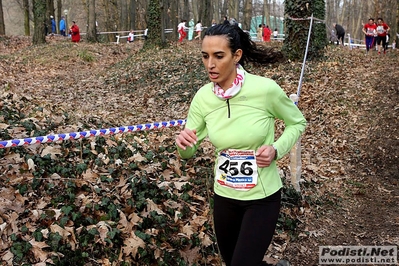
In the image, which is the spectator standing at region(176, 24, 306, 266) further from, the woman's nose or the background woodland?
the background woodland

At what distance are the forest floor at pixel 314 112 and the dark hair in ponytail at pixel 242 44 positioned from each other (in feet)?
8.47

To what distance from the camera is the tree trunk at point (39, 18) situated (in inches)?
873

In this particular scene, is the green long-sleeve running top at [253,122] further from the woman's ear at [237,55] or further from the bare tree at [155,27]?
the bare tree at [155,27]

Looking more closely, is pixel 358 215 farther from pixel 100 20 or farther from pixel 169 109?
pixel 100 20

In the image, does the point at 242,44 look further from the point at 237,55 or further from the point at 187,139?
the point at 187,139

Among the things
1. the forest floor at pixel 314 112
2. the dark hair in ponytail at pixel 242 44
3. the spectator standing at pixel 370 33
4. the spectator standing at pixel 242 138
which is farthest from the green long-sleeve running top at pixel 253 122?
the spectator standing at pixel 370 33

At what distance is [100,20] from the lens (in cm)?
4641

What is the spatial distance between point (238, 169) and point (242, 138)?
0.79 ft

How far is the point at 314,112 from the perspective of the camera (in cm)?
974

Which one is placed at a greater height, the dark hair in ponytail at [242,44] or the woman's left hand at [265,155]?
the dark hair in ponytail at [242,44]

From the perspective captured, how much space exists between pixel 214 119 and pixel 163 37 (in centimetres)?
1720

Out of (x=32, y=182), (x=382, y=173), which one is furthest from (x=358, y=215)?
(x=32, y=182)

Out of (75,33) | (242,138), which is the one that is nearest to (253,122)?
(242,138)

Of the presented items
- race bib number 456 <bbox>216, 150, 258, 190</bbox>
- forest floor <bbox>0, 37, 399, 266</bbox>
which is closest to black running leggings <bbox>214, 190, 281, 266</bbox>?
race bib number 456 <bbox>216, 150, 258, 190</bbox>
